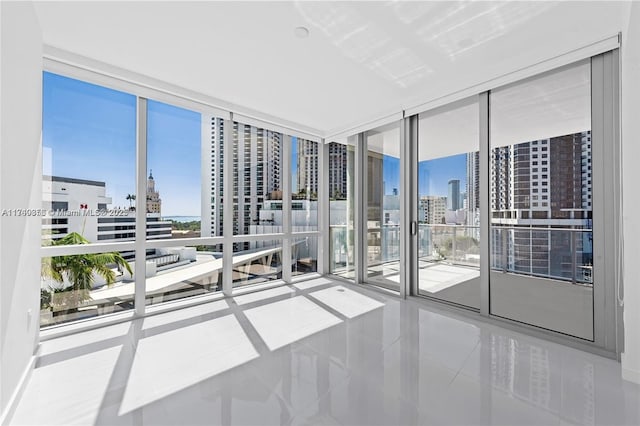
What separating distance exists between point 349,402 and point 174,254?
2899mm

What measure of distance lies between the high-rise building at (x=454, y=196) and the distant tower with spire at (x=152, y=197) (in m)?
3.72

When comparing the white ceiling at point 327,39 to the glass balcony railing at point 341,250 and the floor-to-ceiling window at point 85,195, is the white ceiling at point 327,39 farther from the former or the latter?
the glass balcony railing at point 341,250

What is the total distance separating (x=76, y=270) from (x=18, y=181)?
1509 mm

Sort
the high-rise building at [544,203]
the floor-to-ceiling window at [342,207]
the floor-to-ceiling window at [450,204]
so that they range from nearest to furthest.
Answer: the high-rise building at [544,203] < the floor-to-ceiling window at [450,204] < the floor-to-ceiling window at [342,207]

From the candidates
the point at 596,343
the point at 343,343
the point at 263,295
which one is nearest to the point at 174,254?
the point at 263,295

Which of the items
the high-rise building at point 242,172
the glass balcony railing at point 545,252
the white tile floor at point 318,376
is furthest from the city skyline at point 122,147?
the white tile floor at point 318,376

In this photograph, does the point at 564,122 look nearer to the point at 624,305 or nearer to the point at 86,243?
the point at 624,305

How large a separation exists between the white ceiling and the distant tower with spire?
4.01ft

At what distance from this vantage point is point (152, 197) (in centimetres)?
354

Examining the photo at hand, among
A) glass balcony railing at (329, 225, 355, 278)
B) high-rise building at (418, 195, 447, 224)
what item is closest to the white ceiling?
high-rise building at (418, 195, 447, 224)

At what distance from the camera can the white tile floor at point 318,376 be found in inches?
68.4

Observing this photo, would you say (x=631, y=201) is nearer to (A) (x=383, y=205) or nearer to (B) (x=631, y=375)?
(B) (x=631, y=375)

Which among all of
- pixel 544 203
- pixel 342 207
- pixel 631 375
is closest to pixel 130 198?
pixel 342 207

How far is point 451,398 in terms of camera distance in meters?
1.89
